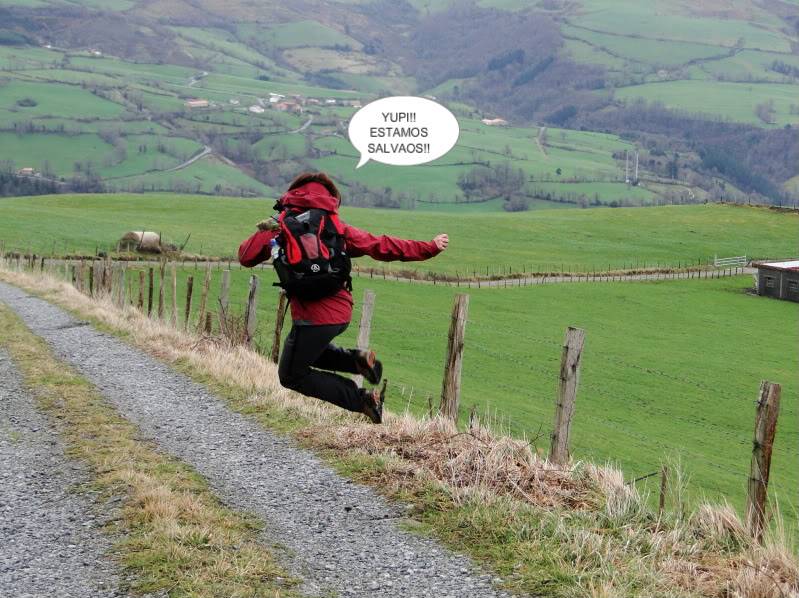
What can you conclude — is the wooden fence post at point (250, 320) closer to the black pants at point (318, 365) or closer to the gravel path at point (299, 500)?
the gravel path at point (299, 500)

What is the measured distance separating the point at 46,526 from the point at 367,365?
9.38 feet

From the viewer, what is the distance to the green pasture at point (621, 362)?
81.1 ft

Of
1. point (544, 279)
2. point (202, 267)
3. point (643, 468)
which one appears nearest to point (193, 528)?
point (643, 468)

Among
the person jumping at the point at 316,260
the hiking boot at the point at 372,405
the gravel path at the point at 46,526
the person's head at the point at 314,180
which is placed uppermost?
the person's head at the point at 314,180

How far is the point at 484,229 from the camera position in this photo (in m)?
99.7

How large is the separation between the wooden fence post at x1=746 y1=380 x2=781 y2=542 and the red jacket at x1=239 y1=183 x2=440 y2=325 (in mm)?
2648

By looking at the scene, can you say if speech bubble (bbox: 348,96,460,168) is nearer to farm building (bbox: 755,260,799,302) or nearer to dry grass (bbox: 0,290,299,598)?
dry grass (bbox: 0,290,299,598)

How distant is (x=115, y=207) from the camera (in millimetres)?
96000

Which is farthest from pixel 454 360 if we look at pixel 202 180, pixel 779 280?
pixel 202 180

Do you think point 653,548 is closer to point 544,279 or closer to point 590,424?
point 590,424

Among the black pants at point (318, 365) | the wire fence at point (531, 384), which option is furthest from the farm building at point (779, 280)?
the black pants at point (318, 365)

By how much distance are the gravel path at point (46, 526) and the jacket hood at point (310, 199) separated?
8.76ft

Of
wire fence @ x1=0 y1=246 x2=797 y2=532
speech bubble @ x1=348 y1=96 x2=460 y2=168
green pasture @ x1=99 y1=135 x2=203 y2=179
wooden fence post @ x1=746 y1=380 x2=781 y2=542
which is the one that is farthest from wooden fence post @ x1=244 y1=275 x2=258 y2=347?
green pasture @ x1=99 y1=135 x2=203 y2=179

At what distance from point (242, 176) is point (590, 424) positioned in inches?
6352
